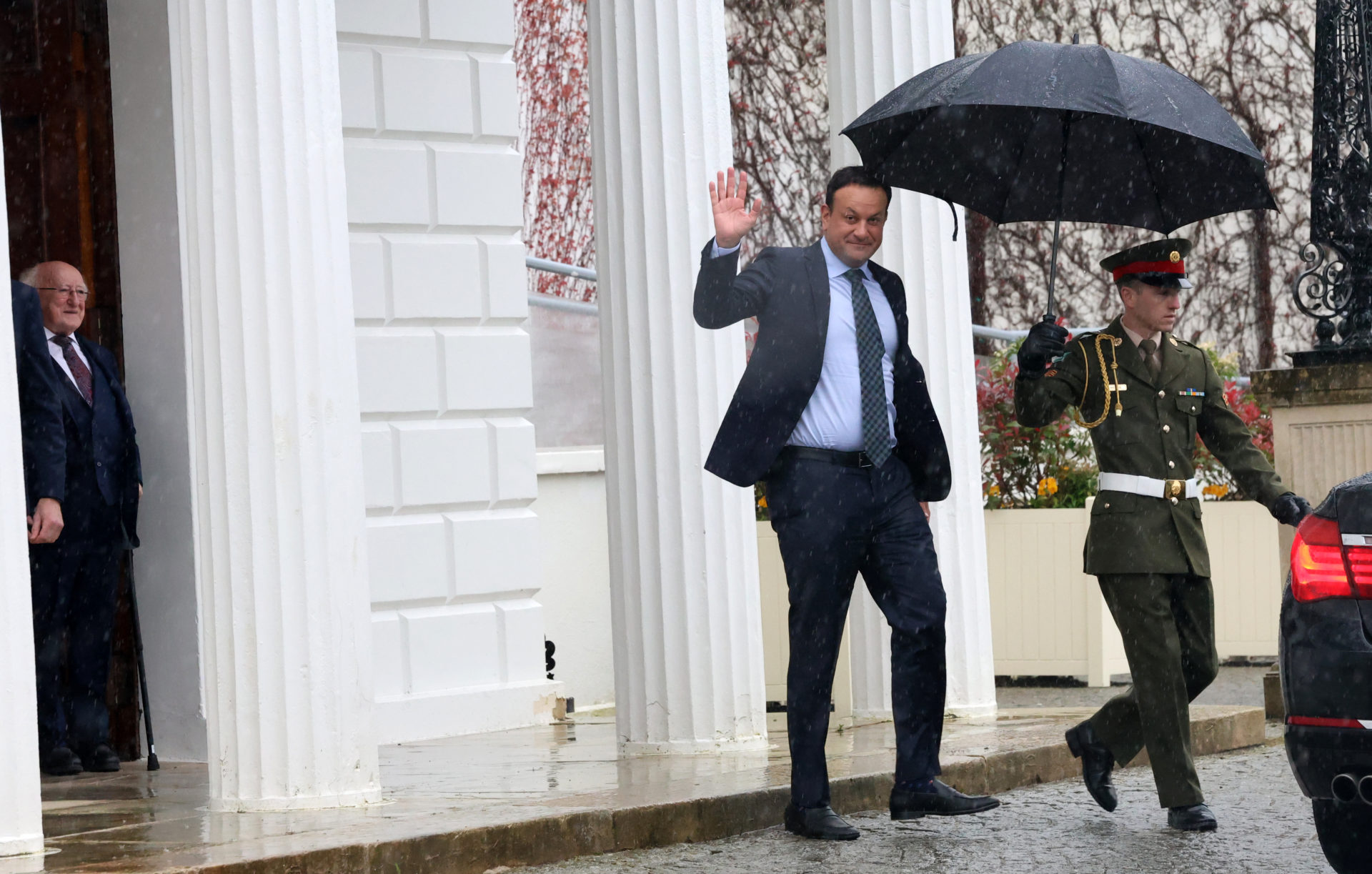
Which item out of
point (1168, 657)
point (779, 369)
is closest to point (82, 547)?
point (779, 369)

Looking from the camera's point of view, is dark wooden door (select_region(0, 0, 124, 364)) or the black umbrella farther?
dark wooden door (select_region(0, 0, 124, 364))

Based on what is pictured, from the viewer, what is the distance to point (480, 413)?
34.3 feet

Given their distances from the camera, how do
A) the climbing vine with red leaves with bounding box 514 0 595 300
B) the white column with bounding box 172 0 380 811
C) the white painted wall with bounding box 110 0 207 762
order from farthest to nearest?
the climbing vine with red leaves with bounding box 514 0 595 300
the white painted wall with bounding box 110 0 207 762
the white column with bounding box 172 0 380 811

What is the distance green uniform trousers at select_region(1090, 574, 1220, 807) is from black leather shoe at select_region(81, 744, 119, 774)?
4.12 meters

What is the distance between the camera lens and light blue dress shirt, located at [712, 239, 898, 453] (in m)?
6.60

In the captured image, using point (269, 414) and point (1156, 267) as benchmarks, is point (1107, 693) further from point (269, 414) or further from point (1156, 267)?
point (269, 414)

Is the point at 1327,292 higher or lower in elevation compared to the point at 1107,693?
higher

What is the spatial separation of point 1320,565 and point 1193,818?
170 cm

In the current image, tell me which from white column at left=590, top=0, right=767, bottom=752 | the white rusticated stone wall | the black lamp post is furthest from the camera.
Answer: the black lamp post

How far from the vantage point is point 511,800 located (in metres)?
6.92

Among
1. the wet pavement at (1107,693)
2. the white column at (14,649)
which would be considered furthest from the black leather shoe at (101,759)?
the wet pavement at (1107,693)

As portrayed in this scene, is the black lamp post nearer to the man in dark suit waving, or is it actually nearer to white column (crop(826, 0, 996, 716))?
white column (crop(826, 0, 996, 716))

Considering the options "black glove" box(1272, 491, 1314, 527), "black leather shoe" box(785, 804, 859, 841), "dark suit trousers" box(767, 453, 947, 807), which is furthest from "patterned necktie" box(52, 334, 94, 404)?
"black glove" box(1272, 491, 1314, 527)

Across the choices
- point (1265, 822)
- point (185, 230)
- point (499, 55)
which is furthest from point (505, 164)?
point (1265, 822)
